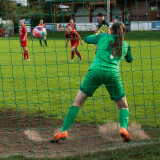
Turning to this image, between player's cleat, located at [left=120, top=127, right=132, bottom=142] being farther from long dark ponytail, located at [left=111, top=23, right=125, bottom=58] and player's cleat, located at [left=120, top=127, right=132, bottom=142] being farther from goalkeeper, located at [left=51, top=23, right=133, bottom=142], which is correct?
long dark ponytail, located at [left=111, top=23, right=125, bottom=58]

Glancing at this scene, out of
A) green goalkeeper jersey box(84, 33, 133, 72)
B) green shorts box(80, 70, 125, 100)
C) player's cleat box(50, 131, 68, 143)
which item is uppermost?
green goalkeeper jersey box(84, 33, 133, 72)

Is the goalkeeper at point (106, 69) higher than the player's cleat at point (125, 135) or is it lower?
higher

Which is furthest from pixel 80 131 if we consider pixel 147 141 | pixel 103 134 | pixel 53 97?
pixel 53 97

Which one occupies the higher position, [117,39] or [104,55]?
[117,39]

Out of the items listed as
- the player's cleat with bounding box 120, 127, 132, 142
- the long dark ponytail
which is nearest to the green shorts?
the long dark ponytail

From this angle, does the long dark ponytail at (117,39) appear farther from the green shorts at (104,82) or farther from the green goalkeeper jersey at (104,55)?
the green shorts at (104,82)

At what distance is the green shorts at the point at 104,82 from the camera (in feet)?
13.6

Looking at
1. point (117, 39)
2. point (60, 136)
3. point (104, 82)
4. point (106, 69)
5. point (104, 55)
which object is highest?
point (117, 39)

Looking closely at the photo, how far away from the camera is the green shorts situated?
415 cm

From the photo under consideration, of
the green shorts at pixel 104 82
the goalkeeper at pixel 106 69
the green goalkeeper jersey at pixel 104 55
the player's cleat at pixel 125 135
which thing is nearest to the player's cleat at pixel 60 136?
the goalkeeper at pixel 106 69

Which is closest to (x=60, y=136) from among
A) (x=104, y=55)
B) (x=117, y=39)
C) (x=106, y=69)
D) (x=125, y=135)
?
(x=125, y=135)

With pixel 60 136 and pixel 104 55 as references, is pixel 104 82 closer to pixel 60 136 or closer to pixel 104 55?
pixel 104 55

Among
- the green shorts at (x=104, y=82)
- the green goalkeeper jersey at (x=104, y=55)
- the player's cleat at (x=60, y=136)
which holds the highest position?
the green goalkeeper jersey at (x=104, y=55)

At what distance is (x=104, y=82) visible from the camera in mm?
4234
